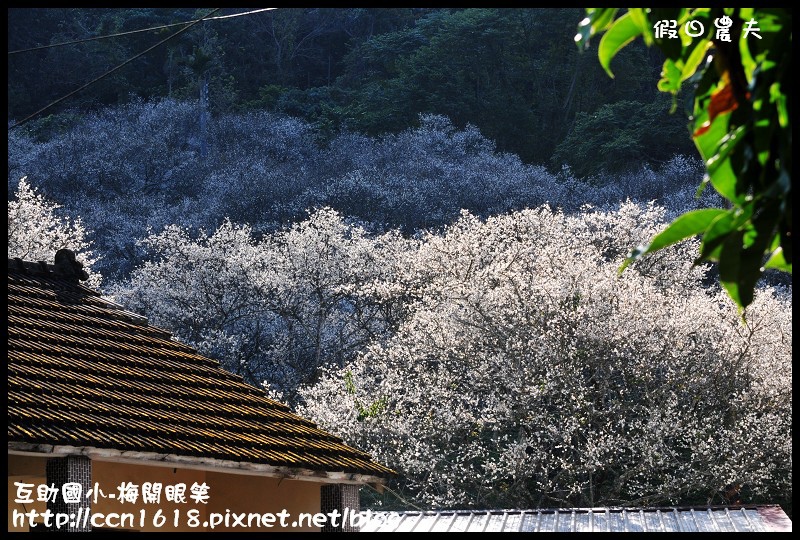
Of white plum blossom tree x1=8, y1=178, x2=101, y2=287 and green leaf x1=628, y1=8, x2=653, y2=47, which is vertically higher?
green leaf x1=628, y1=8, x2=653, y2=47

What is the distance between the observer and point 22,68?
150 ft

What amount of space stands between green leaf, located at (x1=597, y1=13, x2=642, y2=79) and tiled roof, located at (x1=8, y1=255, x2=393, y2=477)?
376cm

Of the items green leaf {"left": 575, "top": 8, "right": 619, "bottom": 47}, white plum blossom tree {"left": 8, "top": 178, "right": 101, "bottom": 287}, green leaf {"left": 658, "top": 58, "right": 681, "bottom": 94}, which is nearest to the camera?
green leaf {"left": 575, "top": 8, "right": 619, "bottom": 47}

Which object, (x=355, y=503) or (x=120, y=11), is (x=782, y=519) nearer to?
(x=355, y=503)

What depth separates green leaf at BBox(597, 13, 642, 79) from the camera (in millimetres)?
1729

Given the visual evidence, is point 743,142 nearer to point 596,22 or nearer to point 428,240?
point 596,22

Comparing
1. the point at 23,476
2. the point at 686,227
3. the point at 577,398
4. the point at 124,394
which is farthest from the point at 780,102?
the point at 577,398

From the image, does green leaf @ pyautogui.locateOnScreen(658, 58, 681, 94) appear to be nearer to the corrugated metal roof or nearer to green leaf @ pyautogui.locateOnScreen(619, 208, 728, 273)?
green leaf @ pyautogui.locateOnScreen(619, 208, 728, 273)

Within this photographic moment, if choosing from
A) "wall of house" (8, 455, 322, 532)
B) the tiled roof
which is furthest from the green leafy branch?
"wall of house" (8, 455, 322, 532)

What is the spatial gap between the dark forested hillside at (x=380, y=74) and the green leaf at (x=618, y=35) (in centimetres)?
4015

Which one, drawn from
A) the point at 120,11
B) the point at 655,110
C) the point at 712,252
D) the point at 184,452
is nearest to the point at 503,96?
the point at 655,110

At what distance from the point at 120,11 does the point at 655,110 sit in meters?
26.4

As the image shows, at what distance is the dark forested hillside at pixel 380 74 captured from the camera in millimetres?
45438

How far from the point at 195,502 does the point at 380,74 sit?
4608 centimetres
